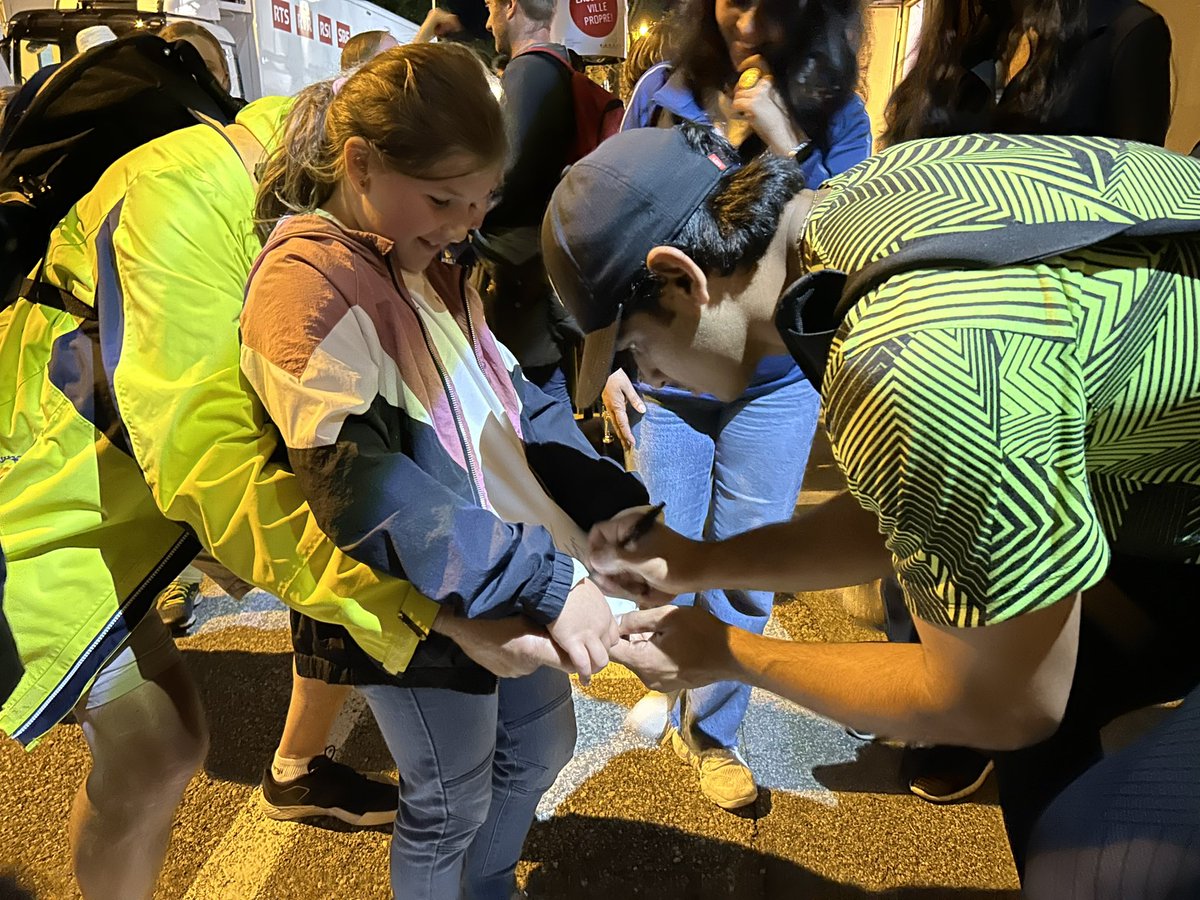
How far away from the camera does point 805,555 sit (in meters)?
1.32

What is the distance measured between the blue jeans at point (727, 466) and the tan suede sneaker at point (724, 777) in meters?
0.08

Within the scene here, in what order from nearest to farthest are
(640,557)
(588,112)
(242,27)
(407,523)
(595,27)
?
(407,523) < (640,557) < (588,112) < (595,27) < (242,27)

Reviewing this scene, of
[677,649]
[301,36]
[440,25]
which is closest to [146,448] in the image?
[677,649]

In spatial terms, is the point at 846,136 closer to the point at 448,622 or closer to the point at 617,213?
the point at 617,213

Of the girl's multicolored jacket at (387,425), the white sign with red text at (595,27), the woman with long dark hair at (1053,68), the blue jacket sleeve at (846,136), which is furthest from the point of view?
the white sign with red text at (595,27)

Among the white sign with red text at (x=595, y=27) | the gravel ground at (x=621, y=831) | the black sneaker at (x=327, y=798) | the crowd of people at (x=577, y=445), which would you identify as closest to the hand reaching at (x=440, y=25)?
Answer: the white sign with red text at (x=595, y=27)

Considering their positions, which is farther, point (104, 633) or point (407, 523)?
point (104, 633)

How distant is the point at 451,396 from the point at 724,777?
127cm

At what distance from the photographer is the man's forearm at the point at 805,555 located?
1295 mm

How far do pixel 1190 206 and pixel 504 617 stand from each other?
2.85ft

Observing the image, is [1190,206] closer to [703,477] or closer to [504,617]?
[504,617]

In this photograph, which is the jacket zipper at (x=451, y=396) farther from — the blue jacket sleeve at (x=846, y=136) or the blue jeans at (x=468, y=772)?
the blue jacket sleeve at (x=846, y=136)

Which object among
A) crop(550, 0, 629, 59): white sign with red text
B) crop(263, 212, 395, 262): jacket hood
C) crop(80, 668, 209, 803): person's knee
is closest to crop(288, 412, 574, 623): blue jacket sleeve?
crop(263, 212, 395, 262): jacket hood

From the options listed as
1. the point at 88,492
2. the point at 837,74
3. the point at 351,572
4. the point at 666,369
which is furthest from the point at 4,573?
the point at 837,74
